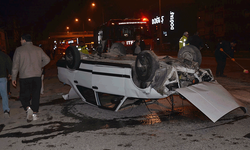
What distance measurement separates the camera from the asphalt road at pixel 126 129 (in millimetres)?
3412

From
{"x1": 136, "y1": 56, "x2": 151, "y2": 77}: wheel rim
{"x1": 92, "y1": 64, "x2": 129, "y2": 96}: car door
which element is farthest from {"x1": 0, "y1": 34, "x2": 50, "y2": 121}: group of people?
{"x1": 136, "y1": 56, "x2": 151, "y2": 77}: wheel rim

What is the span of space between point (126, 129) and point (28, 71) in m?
2.31

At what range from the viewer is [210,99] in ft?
13.4

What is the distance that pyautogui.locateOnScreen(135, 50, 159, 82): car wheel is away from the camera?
4.20 metres

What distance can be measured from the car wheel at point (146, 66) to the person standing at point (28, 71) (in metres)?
2.10

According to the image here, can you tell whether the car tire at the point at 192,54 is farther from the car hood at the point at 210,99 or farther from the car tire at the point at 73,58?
the car tire at the point at 73,58

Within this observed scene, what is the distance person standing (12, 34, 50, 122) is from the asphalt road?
1.22 ft

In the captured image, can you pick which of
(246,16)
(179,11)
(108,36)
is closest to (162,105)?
(108,36)

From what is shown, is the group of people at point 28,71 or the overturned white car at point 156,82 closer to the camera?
the overturned white car at point 156,82

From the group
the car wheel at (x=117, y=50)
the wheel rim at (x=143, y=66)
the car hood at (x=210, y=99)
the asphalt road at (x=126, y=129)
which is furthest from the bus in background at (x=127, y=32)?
the car hood at (x=210, y=99)

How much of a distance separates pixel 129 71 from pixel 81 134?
4.73ft

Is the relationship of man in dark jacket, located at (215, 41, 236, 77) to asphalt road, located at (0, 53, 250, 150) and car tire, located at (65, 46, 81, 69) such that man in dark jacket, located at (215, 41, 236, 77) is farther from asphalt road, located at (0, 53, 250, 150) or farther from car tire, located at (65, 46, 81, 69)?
car tire, located at (65, 46, 81, 69)

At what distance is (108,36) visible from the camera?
14438 millimetres

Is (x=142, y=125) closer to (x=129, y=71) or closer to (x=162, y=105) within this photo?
(x=129, y=71)
